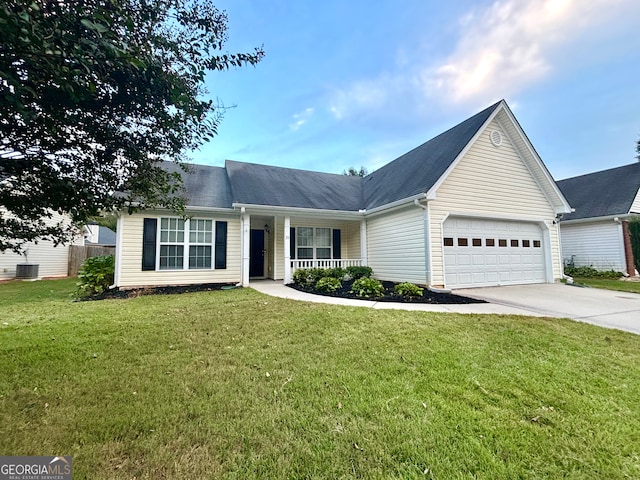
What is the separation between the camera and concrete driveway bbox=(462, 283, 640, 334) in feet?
19.5

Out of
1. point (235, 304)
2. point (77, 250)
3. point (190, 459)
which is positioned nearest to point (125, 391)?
point (190, 459)

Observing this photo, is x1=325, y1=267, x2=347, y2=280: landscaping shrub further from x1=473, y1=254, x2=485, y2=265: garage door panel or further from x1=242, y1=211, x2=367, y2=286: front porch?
x1=473, y1=254, x2=485, y2=265: garage door panel

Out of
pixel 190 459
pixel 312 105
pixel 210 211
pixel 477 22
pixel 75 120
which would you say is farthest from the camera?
pixel 312 105

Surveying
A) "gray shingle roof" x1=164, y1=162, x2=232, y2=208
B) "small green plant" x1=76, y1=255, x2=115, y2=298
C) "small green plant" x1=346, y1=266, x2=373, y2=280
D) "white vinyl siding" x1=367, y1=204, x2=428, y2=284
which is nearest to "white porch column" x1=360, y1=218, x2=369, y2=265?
"white vinyl siding" x1=367, y1=204, x2=428, y2=284

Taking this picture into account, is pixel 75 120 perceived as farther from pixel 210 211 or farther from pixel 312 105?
pixel 312 105

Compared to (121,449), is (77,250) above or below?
above

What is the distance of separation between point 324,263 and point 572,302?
7593 mm

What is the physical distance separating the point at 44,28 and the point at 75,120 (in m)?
0.99

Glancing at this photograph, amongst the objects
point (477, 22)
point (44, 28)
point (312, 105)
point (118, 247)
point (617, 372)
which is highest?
point (312, 105)

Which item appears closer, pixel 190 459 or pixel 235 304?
pixel 190 459

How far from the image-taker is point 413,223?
9539 mm

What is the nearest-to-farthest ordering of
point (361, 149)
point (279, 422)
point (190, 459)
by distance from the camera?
point (190, 459) → point (279, 422) → point (361, 149)

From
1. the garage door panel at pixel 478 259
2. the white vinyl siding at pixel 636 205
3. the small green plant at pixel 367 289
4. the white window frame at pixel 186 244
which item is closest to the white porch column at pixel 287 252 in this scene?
the white window frame at pixel 186 244

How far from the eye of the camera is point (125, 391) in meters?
2.97
